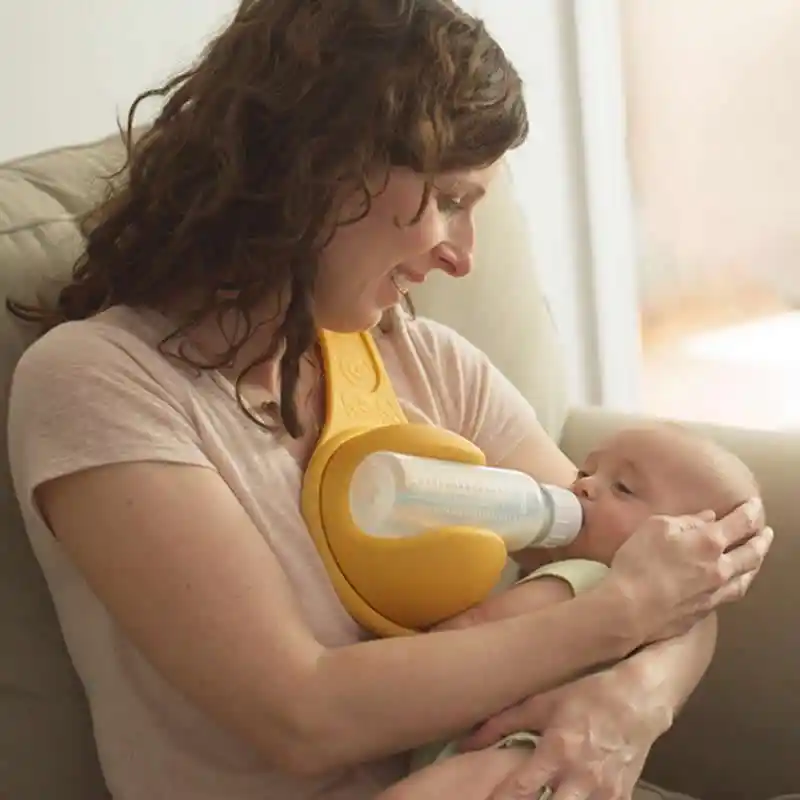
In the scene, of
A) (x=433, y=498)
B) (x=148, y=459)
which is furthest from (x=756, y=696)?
(x=148, y=459)

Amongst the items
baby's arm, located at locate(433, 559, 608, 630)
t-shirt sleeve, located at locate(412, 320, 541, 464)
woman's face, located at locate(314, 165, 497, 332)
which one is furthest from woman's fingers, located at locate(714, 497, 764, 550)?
woman's face, located at locate(314, 165, 497, 332)

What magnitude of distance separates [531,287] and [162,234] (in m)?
0.58

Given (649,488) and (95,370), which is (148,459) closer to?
(95,370)

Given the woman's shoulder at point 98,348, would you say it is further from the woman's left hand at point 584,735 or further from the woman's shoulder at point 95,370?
the woman's left hand at point 584,735

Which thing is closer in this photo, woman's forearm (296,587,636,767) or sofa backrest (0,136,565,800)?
woman's forearm (296,587,636,767)

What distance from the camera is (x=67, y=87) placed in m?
1.39

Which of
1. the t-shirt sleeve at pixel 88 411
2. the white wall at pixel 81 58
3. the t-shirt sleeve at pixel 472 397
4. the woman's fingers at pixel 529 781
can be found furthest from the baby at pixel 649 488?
the white wall at pixel 81 58

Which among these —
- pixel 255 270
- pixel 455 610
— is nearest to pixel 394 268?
pixel 255 270

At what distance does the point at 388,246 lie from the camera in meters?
1.00

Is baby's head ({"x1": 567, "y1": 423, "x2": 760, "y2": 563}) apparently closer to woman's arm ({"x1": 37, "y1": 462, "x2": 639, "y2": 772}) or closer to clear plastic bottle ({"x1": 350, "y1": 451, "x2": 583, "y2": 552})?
clear plastic bottle ({"x1": 350, "y1": 451, "x2": 583, "y2": 552})

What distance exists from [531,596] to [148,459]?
1.15 ft

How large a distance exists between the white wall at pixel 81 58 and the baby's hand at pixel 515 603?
2.35 feet

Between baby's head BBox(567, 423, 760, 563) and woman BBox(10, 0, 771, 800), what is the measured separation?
7 centimetres

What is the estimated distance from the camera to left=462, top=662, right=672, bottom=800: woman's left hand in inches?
36.4
